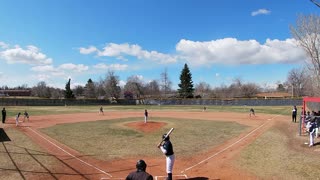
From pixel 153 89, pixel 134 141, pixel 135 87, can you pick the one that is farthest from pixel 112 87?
pixel 134 141

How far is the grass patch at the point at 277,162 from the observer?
12.5m

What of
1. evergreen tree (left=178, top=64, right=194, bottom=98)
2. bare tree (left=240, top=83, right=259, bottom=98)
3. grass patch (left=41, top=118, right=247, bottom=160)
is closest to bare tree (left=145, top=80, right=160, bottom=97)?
bare tree (left=240, top=83, right=259, bottom=98)

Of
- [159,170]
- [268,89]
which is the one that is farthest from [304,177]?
[268,89]

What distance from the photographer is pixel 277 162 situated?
14555 millimetres

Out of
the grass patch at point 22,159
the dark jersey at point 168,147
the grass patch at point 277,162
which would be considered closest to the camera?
the dark jersey at point 168,147

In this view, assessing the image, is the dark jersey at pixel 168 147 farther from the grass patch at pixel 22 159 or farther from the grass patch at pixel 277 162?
the grass patch at pixel 22 159

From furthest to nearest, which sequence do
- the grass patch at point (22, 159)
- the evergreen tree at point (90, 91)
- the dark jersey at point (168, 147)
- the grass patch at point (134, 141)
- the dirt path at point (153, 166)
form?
the evergreen tree at point (90, 91) → the grass patch at point (134, 141) → the grass patch at point (22, 159) → the dirt path at point (153, 166) → the dark jersey at point (168, 147)

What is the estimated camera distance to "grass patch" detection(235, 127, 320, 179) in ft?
41.1

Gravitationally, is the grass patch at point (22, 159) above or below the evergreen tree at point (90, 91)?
below

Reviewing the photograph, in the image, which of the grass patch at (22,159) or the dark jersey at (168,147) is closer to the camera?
the dark jersey at (168,147)

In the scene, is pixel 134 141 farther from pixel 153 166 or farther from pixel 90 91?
pixel 90 91

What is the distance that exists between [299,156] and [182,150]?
6676 mm

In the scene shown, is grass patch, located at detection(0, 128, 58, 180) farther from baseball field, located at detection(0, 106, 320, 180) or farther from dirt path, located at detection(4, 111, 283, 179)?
dirt path, located at detection(4, 111, 283, 179)

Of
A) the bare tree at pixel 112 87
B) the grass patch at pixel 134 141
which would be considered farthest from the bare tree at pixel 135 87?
the grass patch at pixel 134 141
